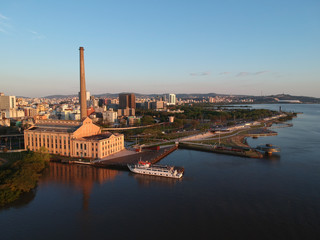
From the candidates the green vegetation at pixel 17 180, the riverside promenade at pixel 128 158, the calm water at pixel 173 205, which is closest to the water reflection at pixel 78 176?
the calm water at pixel 173 205

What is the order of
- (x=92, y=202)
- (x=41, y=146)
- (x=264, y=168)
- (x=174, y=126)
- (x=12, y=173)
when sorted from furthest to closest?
(x=174, y=126) < (x=41, y=146) < (x=264, y=168) < (x=12, y=173) < (x=92, y=202)

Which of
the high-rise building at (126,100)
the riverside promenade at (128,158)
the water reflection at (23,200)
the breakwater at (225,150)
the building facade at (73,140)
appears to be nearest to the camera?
the water reflection at (23,200)

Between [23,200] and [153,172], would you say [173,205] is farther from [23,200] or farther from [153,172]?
[23,200]

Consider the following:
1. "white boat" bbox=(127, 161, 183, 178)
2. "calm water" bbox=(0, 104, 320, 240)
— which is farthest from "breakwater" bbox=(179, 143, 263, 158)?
"white boat" bbox=(127, 161, 183, 178)

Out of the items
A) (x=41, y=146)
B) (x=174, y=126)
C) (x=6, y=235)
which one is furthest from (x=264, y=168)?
(x=174, y=126)

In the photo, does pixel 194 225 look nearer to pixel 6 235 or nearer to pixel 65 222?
pixel 65 222

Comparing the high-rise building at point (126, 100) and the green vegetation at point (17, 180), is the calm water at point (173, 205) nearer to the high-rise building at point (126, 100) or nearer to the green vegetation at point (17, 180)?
the green vegetation at point (17, 180)
